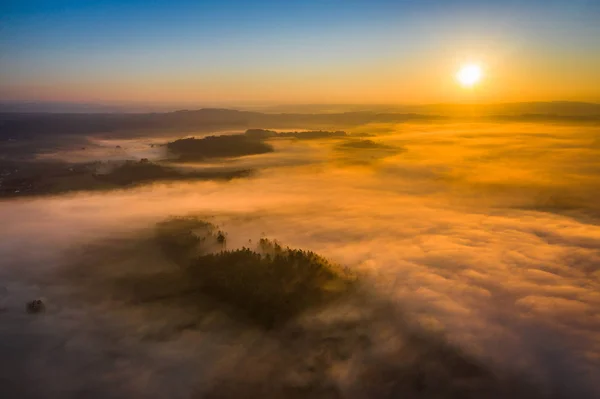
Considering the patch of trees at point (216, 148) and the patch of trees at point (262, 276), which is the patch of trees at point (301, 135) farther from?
the patch of trees at point (262, 276)

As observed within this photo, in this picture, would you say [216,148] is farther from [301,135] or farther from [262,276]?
[262,276]

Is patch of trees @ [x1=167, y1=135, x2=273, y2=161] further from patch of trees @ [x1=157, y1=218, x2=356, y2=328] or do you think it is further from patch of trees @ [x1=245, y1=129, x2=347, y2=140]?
patch of trees @ [x1=157, y1=218, x2=356, y2=328]

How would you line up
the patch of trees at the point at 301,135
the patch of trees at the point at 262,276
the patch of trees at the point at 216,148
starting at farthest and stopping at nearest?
1. the patch of trees at the point at 301,135
2. the patch of trees at the point at 216,148
3. the patch of trees at the point at 262,276

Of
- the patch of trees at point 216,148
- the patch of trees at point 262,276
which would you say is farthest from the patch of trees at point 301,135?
the patch of trees at point 262,276

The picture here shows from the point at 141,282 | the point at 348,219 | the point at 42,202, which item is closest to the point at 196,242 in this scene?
the point at 141,282

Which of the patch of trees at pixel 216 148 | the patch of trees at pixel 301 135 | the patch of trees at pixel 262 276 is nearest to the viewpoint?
the patch of trees at pixel 262 276

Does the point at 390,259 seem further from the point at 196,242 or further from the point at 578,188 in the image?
the point at 578,188

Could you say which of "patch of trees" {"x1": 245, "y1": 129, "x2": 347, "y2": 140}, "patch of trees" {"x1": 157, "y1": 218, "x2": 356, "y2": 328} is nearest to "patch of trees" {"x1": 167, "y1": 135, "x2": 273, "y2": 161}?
"patch of trees" {"x1": 245, "y1": 129, "x2": 347, "y2": 140}

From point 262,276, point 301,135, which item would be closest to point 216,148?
point 301,135
